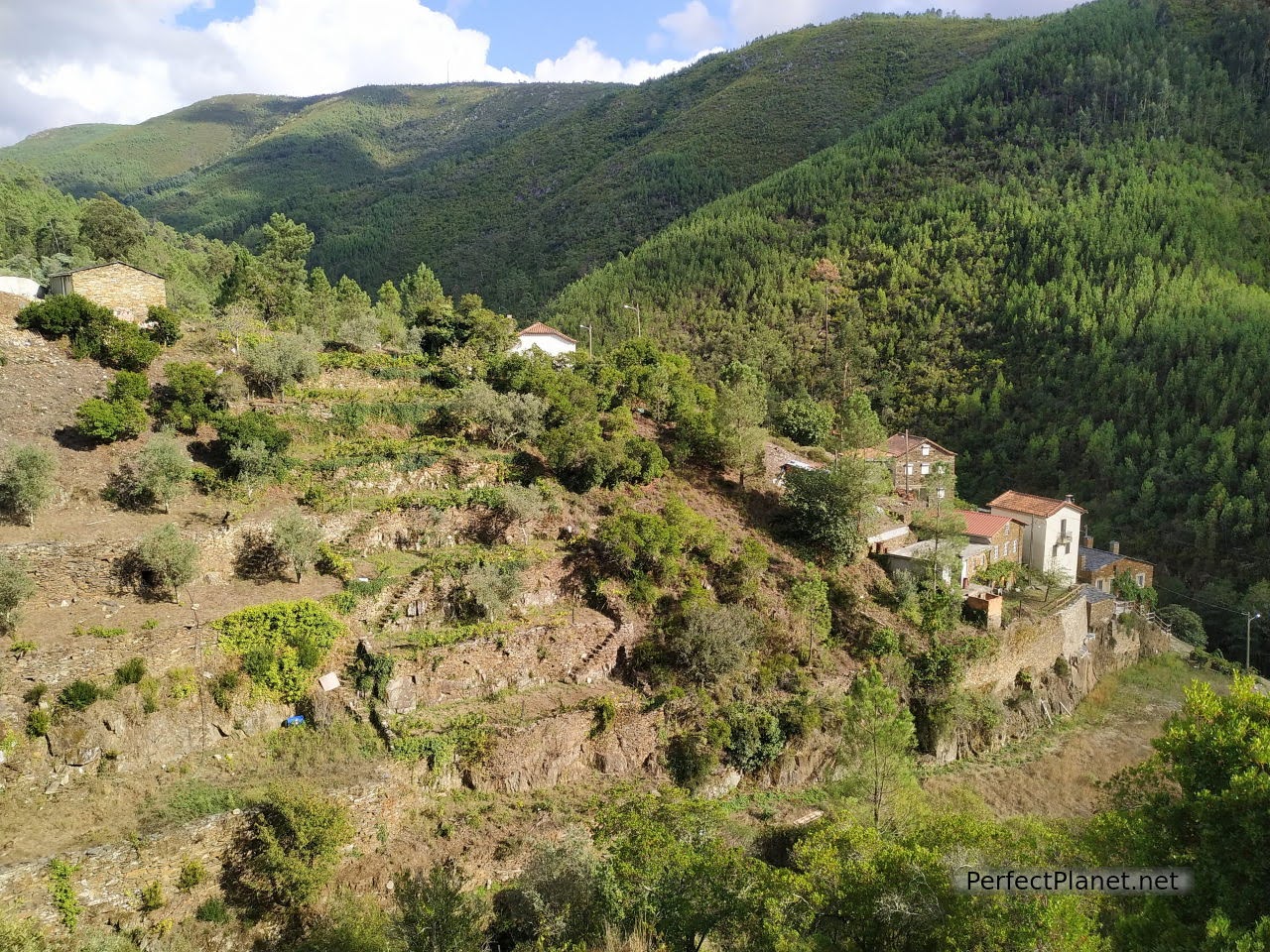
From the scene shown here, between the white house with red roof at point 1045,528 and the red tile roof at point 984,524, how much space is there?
1278 millimetres

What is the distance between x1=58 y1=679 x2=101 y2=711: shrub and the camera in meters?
14.7

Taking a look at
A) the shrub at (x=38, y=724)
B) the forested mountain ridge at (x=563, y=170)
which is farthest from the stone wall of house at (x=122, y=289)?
the forested mountain ridge at (x=563, y=170)

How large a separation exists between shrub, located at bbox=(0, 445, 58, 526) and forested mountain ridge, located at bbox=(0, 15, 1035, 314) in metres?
66.6

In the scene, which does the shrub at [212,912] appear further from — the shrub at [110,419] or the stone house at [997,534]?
the stone house at [997,534]

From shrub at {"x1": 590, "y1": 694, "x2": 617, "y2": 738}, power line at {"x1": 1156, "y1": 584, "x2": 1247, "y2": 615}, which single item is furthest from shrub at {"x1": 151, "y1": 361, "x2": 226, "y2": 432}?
power line at {"x1": 1156, "y1": 584, "x2": 1247, "y2": 615}

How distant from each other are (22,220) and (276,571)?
40.1m

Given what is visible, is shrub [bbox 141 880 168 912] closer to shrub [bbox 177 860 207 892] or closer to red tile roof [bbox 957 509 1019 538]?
shrub [bbox 177 860 207 892]

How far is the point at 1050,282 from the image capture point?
208ft

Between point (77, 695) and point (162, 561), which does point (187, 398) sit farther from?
point (77, 695)

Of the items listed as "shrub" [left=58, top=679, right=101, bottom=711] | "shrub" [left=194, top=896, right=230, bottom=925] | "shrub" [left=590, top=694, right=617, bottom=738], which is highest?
"shrub" [left=58, top=679, right=101, bottom=711]

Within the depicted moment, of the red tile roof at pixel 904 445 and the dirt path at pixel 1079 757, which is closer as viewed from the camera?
the dirt path at pixel 1079 757

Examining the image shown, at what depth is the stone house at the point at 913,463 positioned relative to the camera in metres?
34.1

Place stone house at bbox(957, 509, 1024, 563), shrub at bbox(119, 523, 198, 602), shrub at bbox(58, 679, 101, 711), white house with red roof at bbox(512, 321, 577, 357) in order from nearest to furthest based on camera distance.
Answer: shrub at bbox(58, 679, 101, 711) → shrub at bbox(119, 523, 198, 602) → stone house at bbox(957, 509, 1024, 563) → white house with red roof at bbox(512, 321, 577, 357)

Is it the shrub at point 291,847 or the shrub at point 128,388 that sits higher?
the shrub at point 128,388
